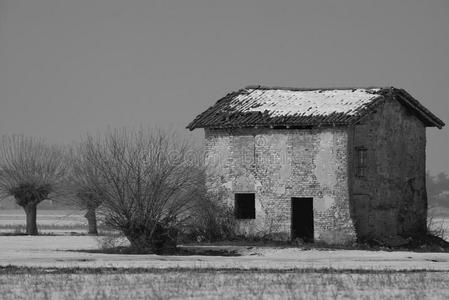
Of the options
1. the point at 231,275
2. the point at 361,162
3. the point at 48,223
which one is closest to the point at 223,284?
the point at 231,275

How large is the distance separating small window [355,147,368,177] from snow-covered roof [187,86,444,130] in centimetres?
130

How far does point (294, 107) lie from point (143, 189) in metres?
7.40

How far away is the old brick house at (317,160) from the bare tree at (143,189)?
11.5ft

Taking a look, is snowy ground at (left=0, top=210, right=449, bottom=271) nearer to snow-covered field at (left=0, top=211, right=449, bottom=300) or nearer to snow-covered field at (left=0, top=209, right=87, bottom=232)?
snow-covered field at (left=0, top=211, right=449, bottom=300)

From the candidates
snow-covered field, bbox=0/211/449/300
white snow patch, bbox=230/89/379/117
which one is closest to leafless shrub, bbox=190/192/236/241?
snow-covered field, bbox=0/211/449/300

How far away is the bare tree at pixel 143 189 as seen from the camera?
37188 mm

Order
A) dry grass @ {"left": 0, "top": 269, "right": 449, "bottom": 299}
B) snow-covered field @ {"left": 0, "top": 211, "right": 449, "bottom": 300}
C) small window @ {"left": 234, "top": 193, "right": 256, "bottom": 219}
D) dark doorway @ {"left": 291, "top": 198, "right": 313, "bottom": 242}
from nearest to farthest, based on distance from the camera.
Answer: dry grass @ {"left": 0, "top": 269, "right": 449, "bottom": 299} < snow-covered field @ {"left": 0, "top": 211, "right": 449, "bottom": 300} < small window @ {"left": 234, "top": 193, "right": 256, "bottom": 219} < dark doorway @ {"left": 291, "top": 198, "right": 313, "bottom": 242}

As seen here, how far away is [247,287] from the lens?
2442cm

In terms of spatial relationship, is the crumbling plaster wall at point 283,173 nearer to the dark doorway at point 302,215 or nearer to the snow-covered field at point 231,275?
the snow-covered field at point 231,275

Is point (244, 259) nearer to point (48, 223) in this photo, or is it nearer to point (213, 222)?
point (213, 222)

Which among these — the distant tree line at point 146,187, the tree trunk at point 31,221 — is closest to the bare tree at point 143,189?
the distant tree line at point 146,187

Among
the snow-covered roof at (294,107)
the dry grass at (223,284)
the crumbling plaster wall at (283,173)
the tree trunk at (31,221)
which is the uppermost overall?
the snow-covered roof at (294,107)

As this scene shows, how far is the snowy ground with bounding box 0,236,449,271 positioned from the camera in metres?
31.3

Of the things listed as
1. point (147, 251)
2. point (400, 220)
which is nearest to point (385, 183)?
point (400, 220)
